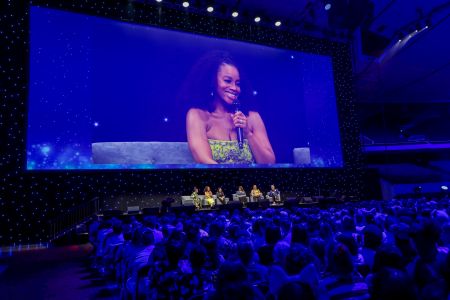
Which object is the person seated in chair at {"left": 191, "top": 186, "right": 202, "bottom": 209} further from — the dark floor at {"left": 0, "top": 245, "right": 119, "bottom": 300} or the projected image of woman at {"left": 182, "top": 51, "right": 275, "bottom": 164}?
the dark floor at {"left": 0, "top": 245, "right": 119, "bottom": 300}

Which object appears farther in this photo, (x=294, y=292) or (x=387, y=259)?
(x=387, y=259)

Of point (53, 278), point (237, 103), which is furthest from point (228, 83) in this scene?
point (53, 278)

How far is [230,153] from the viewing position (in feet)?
47.8

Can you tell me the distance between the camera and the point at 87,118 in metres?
12.7

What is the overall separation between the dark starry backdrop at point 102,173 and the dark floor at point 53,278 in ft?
8.21

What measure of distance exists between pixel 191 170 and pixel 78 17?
23.3 ft

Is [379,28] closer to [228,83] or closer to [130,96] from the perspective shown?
[228,83]

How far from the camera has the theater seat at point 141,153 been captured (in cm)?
1268

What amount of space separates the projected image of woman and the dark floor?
6.32m

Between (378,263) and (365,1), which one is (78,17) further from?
(378,263)

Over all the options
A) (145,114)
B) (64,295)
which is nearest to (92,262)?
(64,295)

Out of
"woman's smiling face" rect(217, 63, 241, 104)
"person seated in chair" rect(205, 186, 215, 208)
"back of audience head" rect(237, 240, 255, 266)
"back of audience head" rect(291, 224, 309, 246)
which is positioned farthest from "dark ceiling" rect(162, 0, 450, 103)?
"back of audience head" rect(237, 240, 255, 266)

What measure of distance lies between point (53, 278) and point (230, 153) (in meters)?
8.79

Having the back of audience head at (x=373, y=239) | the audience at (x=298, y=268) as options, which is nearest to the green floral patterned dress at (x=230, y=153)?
the audience at (x=298, y=268)
